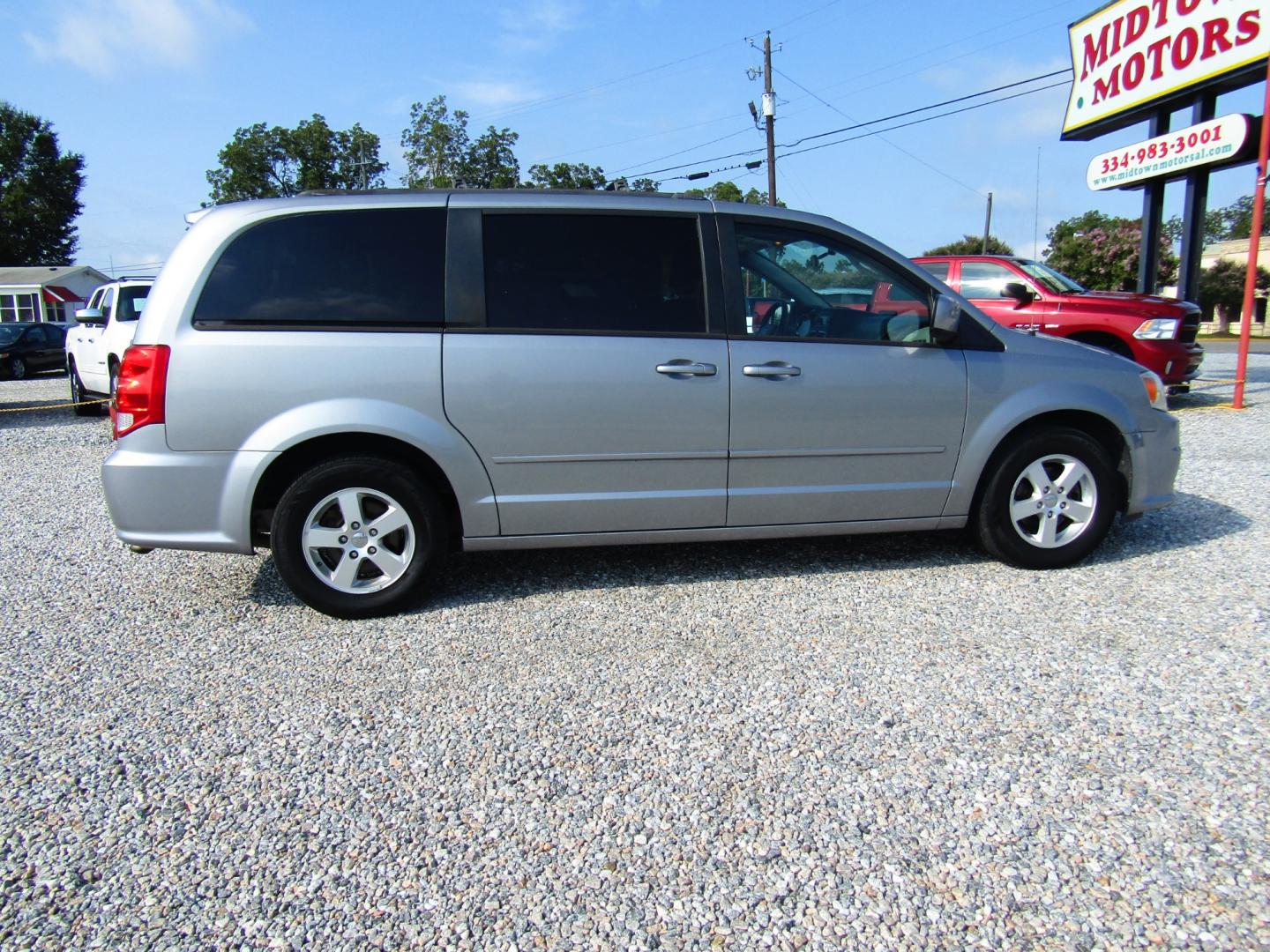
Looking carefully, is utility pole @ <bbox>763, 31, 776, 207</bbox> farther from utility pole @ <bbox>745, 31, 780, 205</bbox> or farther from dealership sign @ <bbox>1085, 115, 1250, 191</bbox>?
dealership sign @ <bbox>1085, 115, 1250, 191</bbox>

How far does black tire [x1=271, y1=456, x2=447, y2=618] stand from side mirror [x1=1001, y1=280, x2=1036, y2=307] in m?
7.04

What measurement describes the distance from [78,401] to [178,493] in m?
11.6

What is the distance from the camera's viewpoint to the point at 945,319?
4137mm

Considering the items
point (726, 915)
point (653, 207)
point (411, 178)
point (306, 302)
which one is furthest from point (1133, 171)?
point (411, 178)

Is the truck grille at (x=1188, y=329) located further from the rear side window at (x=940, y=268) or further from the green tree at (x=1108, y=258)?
the green tree at (x=1108, y=258)

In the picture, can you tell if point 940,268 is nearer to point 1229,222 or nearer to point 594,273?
point 594,273

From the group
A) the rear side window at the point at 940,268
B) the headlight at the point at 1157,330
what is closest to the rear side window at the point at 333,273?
the rear side window at the point at 940,268

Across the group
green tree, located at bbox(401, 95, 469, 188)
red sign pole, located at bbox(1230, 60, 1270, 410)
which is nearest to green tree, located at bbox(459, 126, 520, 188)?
green tree, located at bbox(401, 95, 469, 188)

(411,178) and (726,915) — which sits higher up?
(411,178)

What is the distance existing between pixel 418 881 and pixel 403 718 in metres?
0.90

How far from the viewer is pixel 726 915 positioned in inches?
78.9

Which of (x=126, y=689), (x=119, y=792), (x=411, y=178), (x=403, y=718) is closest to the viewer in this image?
(x=119, y=792)

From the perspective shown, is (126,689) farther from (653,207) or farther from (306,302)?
(653,207)

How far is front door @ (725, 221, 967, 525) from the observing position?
408 cm
